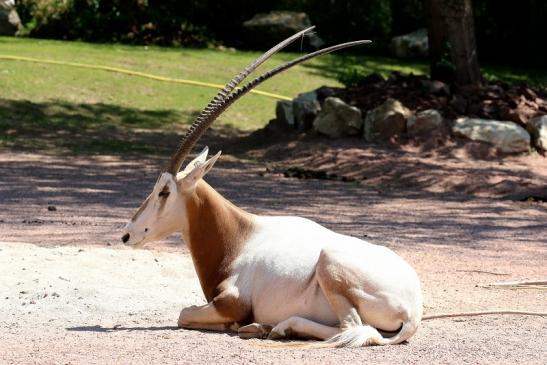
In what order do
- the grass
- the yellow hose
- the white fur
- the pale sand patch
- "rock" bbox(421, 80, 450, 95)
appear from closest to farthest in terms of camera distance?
the white fur < the pale sand patch < "rock" bbox(421, 80, 450, 95) < the grass < the yellow hose

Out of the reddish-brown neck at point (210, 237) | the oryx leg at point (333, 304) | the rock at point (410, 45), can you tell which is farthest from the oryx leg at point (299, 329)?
the rock at point (410, 45)

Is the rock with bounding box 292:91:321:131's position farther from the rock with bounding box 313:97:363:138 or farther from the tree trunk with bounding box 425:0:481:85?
the tree trunk with bounding box 425:0:481:85

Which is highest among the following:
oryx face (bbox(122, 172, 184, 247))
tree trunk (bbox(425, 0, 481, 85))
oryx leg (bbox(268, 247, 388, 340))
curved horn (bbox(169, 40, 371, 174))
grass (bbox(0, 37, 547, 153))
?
curved horn (bbox(169, 40, 371, 174))

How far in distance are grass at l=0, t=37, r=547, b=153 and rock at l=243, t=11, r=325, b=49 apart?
77 centimetres

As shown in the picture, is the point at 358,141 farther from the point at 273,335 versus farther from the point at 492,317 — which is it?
the point at 273,335

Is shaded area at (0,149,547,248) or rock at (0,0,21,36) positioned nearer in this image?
shaded area at (0,149,547,248)

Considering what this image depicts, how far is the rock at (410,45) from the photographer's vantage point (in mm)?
29281

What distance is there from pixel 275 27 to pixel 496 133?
12.9m

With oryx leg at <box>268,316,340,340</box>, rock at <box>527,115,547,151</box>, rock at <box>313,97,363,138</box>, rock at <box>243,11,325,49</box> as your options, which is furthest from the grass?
oryx leg at <box>268,316,340,340</box>

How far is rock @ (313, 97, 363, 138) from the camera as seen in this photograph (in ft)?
55.7

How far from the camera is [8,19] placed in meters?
27.2

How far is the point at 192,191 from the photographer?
21.4 feet

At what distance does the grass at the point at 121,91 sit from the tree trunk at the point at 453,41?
3175 mm

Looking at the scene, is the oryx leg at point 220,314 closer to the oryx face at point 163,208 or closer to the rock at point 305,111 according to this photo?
the oryx face at point 163,208
